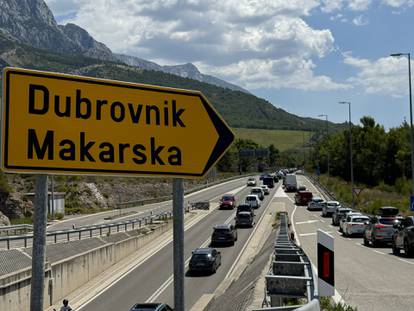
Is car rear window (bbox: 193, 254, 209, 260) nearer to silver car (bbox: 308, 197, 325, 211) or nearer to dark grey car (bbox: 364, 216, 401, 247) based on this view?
dark grey car (bbox: 364, 216, 401, 247)

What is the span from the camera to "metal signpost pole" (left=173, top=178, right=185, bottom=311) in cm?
411

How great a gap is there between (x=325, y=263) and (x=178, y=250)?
365 cm

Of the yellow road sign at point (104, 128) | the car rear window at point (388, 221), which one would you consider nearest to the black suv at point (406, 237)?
the car rear window at point (388, 221)

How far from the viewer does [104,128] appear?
4.10m

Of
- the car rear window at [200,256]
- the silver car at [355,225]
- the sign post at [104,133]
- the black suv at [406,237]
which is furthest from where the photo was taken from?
the silver car at [355,225]

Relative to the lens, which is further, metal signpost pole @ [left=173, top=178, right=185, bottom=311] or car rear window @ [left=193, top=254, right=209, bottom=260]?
car rear window @ [left=193, top=254, right=209, bottom=260]

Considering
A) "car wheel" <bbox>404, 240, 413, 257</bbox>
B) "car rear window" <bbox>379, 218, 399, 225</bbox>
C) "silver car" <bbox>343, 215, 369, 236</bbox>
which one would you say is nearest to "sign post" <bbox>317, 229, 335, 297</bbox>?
"car wheel" <bbox>404, 240, 413, 257</bbox>

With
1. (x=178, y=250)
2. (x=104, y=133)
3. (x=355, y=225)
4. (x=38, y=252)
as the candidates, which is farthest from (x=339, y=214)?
(x=38, y=252)

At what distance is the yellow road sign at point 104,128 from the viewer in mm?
3732

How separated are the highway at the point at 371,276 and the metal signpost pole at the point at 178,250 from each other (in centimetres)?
1139

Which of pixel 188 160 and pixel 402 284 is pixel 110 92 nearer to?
pixel 188 160

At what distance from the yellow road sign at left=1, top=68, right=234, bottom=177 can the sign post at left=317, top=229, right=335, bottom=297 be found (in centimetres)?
311

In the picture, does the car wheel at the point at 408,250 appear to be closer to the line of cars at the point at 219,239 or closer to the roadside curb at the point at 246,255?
the roadside curb at the point at 246,255

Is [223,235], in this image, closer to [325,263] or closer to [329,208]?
[329,208]
